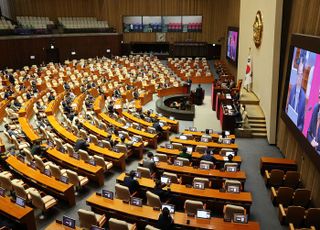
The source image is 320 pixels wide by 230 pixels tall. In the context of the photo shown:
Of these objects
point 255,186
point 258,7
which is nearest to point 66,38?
point 258,7

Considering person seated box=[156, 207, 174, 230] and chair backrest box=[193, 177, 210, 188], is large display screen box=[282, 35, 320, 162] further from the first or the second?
person seated box=[156, 207, 174, 230]

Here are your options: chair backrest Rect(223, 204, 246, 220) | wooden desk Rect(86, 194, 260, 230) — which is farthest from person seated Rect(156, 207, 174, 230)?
chair backrest Rect(223, 204, 246, 220)

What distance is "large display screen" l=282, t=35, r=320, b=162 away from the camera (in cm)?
768

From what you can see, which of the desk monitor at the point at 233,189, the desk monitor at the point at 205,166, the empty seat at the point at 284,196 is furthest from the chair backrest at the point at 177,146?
the empty seat at the point at 284,196

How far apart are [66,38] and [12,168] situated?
2185 cm

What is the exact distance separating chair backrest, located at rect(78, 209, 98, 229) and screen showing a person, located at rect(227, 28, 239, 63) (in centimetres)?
1844

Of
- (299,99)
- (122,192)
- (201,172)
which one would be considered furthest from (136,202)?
(299,99)

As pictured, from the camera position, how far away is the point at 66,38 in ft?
94.0

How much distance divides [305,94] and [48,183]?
744 centimetres

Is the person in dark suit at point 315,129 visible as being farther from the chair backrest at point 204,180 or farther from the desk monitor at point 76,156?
the desk monitor at point 76,156

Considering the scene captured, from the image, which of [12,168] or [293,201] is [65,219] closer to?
[12,168]

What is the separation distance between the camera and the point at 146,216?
664 centimetres

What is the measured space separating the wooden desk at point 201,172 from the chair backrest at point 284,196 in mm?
982

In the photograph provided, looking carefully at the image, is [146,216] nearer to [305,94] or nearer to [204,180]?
[204,180]
